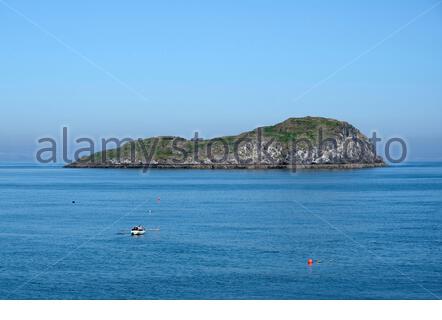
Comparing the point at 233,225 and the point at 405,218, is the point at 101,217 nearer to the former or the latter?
the point at 233,225

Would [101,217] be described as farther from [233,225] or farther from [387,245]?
[387,245]

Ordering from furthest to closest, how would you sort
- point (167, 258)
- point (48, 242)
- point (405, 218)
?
point (405, 218)
point (48, 242)
point (167, 258)

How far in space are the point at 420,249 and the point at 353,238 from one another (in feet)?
27.0

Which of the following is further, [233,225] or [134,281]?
[233,225]

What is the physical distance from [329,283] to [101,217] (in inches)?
1834

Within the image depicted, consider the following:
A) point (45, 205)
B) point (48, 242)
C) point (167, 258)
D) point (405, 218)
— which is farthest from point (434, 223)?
point (45, 205)

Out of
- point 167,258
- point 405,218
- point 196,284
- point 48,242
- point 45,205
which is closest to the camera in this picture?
point 196,284

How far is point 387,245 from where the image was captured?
49531mm

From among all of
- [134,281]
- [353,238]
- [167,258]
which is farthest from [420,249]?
[134,281]

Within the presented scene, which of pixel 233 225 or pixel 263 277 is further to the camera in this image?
pixel 233 225
